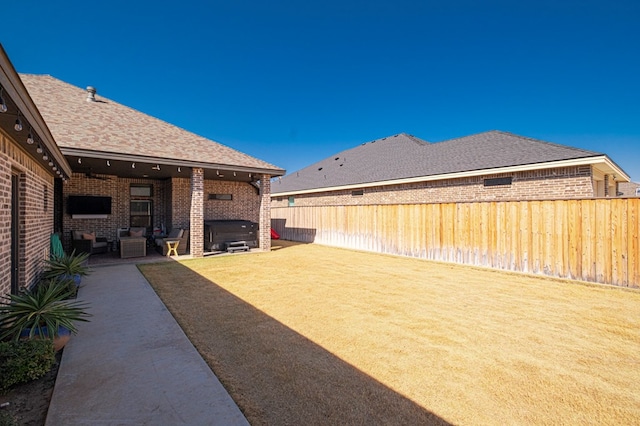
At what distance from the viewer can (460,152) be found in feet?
43.0

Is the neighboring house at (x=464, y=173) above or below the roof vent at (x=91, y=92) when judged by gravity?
below

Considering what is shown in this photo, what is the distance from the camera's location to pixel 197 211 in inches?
406

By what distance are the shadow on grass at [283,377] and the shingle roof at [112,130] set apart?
682 cm

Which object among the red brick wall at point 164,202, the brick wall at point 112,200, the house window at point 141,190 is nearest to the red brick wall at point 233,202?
the red brick wall at point 164,202

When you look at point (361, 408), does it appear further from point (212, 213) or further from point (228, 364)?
point (212, 213)

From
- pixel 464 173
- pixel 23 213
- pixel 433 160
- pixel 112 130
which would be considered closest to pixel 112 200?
pixel 112 130

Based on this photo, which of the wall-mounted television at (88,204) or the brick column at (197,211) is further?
the wall-mounted television at (88,204)

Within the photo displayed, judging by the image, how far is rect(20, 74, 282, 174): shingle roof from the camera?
905cm

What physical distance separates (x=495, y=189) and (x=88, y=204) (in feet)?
51.5

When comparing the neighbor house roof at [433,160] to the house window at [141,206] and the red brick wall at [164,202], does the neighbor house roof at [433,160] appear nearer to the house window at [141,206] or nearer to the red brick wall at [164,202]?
the red brick wall at [164,202]

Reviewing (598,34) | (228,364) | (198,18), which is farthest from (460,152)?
(228,364)

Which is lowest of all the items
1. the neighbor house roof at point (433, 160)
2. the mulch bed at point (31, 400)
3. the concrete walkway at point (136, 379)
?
the mulch bed at point (31, 400)

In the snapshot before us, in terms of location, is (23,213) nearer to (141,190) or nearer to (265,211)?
(265,211)

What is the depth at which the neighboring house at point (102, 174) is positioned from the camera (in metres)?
4.56
